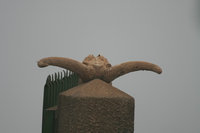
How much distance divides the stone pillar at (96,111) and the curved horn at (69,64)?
0.53ft

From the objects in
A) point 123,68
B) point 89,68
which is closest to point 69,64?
point 89,68

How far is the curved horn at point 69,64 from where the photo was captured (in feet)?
6.57

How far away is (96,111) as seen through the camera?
1.84 metres

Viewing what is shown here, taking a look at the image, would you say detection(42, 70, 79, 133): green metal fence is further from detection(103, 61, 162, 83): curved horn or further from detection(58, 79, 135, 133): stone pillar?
detection(103, 61, 162, 83): curved horn

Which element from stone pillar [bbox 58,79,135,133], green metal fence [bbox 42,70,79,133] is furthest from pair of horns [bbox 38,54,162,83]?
green metal fence [bbox 42,70,79,133]

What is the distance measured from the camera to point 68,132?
1873 mm

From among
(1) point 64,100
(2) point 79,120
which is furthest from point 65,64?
(2) point 79,120

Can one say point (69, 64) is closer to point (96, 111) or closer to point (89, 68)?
point (89, 68)

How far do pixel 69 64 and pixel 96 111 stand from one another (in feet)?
1.19

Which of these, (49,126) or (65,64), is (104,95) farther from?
(49,126)

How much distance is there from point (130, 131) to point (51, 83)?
29.9 inches

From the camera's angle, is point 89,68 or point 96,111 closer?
point 96,111

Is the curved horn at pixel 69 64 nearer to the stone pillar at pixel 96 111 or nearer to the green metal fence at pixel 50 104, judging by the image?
the stone pillar at pixel 96 111

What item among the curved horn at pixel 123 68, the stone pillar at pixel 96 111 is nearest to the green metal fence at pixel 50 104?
the stone pillar at pixel 96 111
